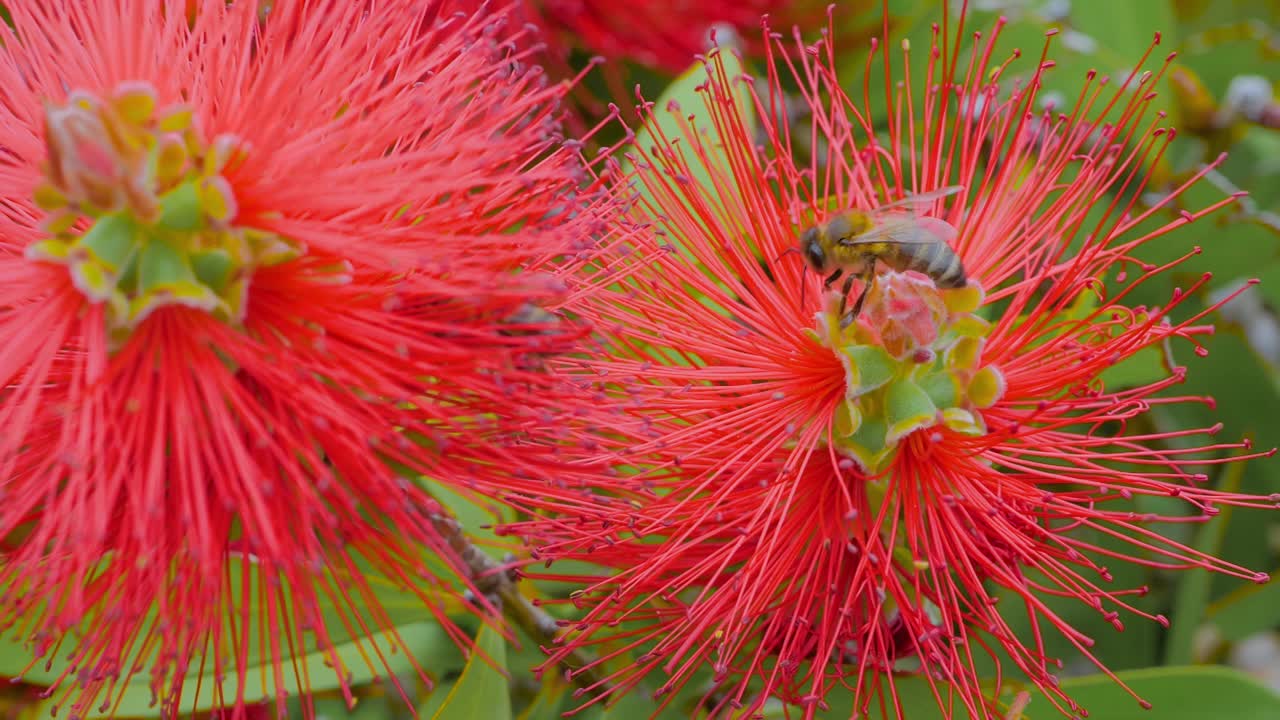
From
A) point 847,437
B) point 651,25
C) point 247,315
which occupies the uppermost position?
point 651,25

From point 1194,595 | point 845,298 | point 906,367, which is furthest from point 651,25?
point 1194,595

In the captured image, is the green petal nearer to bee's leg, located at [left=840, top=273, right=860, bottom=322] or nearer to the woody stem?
bee's leg, located at [left=840, top=273, right=860, bottom=322]

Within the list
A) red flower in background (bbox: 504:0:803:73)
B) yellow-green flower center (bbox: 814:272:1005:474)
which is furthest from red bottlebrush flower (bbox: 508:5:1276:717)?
red flower in background (bbox: 504:0:803:73)

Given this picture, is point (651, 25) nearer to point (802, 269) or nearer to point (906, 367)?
point (802, 269)

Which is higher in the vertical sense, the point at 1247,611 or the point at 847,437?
the point at 847,437

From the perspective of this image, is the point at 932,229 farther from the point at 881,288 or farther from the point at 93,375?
the point at 93,375

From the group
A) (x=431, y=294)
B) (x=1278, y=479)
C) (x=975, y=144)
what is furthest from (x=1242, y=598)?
(x=431, y=294)
